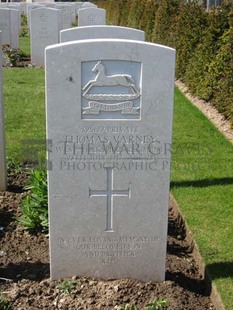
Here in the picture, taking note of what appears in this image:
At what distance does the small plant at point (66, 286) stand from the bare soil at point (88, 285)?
26mm

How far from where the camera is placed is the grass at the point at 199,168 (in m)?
4.15

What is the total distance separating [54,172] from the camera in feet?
11.6

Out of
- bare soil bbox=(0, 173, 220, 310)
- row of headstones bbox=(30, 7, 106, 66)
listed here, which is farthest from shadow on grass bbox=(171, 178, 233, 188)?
row of headstones bbox=(30, 7, 106, 66)

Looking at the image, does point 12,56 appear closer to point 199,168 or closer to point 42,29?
point 42,29

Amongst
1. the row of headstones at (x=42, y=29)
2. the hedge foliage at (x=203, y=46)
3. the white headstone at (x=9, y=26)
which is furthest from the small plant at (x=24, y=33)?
the hedge foliage at (x=203, y=46)

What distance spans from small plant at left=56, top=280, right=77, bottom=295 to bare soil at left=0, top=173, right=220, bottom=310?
0.03 m

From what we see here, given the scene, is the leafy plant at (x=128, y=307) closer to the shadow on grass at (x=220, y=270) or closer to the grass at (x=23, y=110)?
the shadow on grass at (x=220, y=270)

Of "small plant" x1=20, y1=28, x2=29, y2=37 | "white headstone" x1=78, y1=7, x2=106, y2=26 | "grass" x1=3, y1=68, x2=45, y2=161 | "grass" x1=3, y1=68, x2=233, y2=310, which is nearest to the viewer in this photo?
"grass" x1=3, y1=68, x2=233, y2=310

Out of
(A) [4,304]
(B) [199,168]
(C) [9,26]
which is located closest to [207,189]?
(B) [199,168]

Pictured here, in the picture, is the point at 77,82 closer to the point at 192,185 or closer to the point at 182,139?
the point at 192,185

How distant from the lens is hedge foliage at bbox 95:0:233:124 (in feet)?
27.4

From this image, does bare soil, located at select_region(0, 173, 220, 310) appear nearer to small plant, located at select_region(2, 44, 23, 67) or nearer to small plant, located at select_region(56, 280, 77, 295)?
small plant, located at select_region(56, 280, 77, 295)

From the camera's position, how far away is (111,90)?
11.3 ft

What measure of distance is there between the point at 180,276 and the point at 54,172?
1.23m
